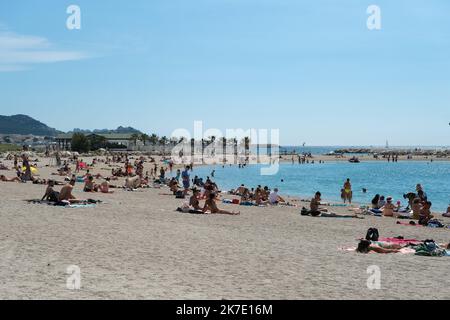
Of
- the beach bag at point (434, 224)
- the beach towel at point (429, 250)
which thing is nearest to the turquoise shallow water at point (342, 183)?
the beach bag at point (434, 224)

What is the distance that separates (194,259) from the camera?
9328 millimetres

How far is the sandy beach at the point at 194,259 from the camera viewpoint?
7145 millimetres

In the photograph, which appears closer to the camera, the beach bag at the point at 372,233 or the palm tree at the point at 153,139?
the beach bag at the point at 372,233

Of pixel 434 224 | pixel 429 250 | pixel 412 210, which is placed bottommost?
pixel 434 224

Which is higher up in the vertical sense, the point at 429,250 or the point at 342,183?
the point at 429,250

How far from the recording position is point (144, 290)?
275 inches

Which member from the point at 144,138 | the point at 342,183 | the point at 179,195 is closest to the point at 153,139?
the point at 144,138

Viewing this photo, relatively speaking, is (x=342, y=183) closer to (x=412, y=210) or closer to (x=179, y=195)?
(x=179, y=195)

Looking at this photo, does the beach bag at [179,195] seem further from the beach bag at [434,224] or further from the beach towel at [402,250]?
the beach towel at [402,250]

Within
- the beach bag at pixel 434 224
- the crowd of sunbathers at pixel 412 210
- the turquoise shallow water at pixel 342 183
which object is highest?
the crowd of sunbathers at pixel 412 210

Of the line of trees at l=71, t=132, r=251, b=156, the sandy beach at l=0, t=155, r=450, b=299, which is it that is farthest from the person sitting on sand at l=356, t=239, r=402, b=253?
the line of trees at l=71, t=132, r=251, b=156

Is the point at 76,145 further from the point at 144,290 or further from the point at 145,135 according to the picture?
the point at 144,290

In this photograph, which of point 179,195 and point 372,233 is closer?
point 372,233

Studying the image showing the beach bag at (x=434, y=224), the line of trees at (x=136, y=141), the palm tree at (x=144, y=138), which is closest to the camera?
the beach bag at (x=434, y=224)
